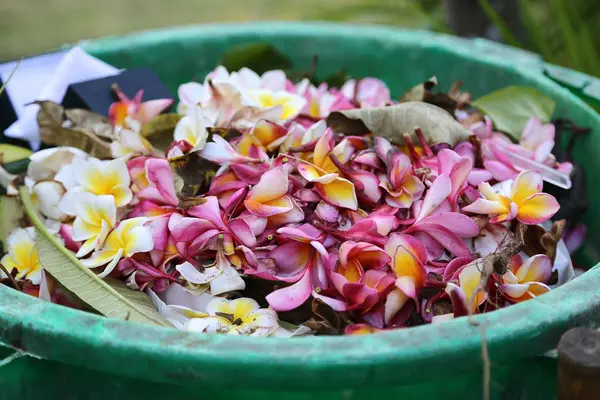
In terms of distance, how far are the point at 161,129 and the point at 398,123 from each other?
314 mm

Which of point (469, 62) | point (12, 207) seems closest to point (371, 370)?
point (12, 207)

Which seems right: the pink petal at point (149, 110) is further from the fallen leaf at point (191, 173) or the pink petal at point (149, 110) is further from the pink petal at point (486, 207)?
the pink petal at point (486, 207)

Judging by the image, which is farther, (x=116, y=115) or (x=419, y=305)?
(x=116, y=115)

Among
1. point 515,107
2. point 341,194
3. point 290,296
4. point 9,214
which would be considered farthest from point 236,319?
point 515,107

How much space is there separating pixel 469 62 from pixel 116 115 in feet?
2.09

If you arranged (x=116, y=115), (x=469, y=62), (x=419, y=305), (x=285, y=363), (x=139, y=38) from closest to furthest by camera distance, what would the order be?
(x=285, y=363)
(x=419, y=305)
(x=116, y=115)
(x=469, y=62)
(x=139, y=38)

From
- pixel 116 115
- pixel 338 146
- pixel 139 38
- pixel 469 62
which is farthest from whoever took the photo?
pixel 139 38

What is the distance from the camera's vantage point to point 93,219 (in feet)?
2.67

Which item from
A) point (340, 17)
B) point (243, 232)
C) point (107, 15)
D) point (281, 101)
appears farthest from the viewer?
point (107, 15)

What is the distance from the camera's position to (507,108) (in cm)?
112

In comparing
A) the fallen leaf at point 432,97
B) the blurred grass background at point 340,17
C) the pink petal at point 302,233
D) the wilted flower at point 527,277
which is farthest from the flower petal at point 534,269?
the blurred grass background at point 340,17

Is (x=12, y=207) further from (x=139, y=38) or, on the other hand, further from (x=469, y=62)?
(x=469, y=62)

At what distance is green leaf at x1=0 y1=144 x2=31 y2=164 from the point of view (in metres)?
1.01

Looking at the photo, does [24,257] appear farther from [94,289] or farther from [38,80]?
[38,80]
